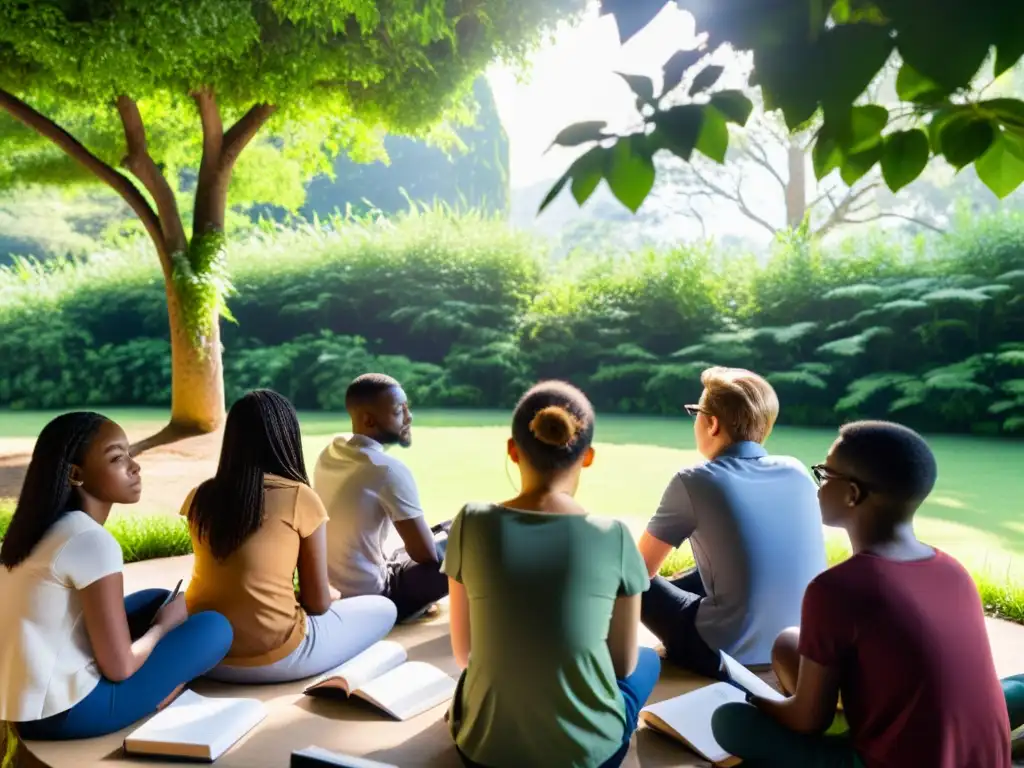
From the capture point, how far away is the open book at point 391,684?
2783mm

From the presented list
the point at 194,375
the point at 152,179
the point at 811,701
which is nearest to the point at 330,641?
the point at 811,701

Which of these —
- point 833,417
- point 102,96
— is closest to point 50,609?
point 102,96

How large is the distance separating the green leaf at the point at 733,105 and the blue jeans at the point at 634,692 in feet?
5.08

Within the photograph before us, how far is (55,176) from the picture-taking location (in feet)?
35.5

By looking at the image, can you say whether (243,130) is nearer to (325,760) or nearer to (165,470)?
(165,470)

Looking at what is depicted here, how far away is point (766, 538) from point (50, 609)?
197 centimetres

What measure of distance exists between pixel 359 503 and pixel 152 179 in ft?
23.3

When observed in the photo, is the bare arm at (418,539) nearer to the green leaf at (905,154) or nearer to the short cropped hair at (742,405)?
the short cropped hair at (742,405)

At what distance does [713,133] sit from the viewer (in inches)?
44.0

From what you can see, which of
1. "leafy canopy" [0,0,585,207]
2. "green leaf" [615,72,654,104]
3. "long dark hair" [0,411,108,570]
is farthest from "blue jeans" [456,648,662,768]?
"leafy canopy" [0,0,585,207]

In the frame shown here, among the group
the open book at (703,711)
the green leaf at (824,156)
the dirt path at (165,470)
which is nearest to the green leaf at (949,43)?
the green leaf at (824,156)

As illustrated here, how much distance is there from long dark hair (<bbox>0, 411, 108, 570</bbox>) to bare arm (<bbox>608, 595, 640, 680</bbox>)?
142 cm

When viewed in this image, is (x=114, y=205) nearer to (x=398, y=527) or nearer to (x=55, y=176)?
(x=55, y=176)

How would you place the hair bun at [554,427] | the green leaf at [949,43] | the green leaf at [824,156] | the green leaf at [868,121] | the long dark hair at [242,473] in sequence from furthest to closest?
the long dark hair at [242,473]
the hair bun at [554,427]
the green leaf at [868,121]
the green leaf at [824,156]
the green leaf at [949,43]
